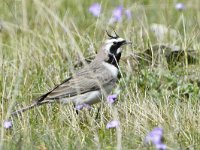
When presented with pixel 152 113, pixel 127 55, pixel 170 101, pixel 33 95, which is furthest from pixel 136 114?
pixel 127 55

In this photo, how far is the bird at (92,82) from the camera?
23.1ft

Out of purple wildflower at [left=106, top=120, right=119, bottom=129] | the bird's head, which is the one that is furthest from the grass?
the bird's head

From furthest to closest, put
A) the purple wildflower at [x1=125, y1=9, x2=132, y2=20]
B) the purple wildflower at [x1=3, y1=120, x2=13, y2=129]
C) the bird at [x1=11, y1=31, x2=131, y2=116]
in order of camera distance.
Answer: the purple wildflower at [x1=125, y1=9, x2=132, y2=20] → the bird at [x1=11, y1=31, x2=131, y2=116] → the purple wildflower at [x1=3, y1=120, x2=13, y2=129]

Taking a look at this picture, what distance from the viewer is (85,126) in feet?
20.8

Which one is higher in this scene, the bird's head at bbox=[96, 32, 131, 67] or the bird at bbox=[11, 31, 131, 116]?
the bird's head at bbox=[96, 32, 131, 67]

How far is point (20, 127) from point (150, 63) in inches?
86.1

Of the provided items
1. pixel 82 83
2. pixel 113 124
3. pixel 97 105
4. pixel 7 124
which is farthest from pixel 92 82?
pixel 113 124

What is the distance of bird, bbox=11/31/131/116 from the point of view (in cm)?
703

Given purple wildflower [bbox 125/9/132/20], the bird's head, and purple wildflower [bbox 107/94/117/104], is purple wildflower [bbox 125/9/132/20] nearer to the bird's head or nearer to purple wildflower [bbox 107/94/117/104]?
the bird's head

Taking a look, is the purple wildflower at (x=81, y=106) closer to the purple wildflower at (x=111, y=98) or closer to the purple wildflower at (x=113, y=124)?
the purple wildflower at (x=111, y=98)

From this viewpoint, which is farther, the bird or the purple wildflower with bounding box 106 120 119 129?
the bird

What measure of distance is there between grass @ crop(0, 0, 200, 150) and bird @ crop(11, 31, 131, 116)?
0.10m

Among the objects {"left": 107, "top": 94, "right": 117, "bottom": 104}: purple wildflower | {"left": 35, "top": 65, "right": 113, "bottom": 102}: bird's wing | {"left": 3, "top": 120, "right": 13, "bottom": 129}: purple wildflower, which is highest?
{"left": 35, "top": 65, "right": 113, "bottom": 102}: bird's wing

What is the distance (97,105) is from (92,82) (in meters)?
0.22
